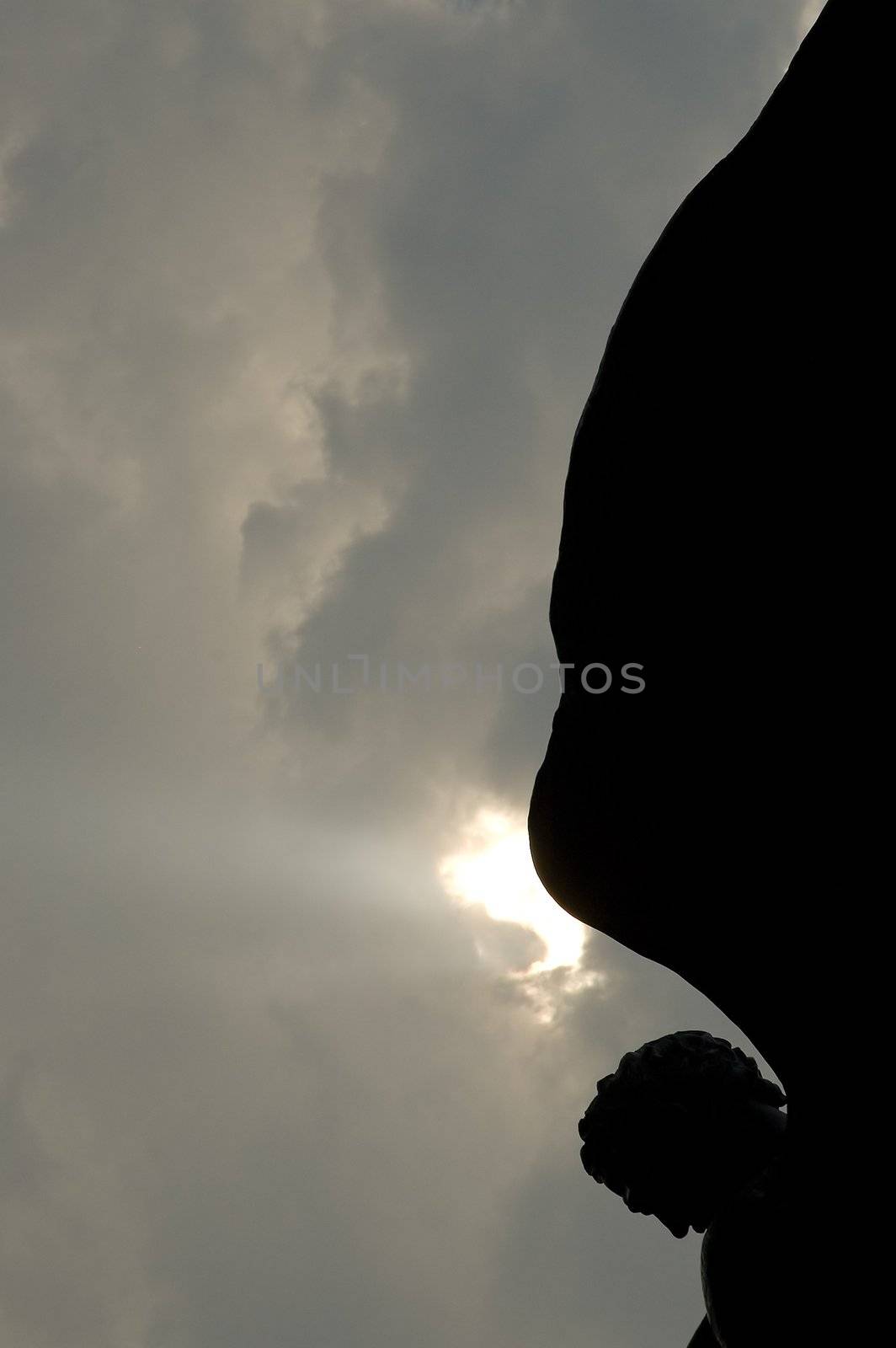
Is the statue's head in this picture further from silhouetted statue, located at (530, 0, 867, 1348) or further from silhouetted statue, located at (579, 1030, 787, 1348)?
silhouetted statue, located at (530, 0, 867, 1348)

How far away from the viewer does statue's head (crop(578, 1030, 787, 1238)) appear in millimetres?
3971

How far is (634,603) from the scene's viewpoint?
130 inches

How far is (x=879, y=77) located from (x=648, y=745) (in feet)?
6.26

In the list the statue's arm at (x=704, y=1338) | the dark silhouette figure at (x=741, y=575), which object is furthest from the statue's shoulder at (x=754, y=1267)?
the dark silhouette figure at (x=741, y=575)

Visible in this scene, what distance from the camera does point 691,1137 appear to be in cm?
402

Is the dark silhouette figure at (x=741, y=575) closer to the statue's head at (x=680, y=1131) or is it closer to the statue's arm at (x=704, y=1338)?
the statue's head at (x=680, y=1131)

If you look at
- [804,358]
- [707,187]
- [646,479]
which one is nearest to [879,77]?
[707,187]

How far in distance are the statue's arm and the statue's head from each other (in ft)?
1.00

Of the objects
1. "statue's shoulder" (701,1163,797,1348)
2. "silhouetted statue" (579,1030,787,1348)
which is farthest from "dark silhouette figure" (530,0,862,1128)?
"silhouetted statue" (579,1030,787,1348)

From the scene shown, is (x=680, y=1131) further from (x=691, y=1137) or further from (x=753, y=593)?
(x=753, y=593)

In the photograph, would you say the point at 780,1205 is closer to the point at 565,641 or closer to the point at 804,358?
the point at 565,641

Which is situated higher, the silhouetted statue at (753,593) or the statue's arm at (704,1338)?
the silhouetted statue at (753,593)

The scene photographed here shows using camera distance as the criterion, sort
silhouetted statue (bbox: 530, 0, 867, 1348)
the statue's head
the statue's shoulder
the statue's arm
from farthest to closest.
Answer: the statue's head
the statue's arm
the statue's shoulder
silhouetted statue (bbox: 530, 0, 867, 1348)

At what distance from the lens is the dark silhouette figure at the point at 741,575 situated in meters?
2.90
